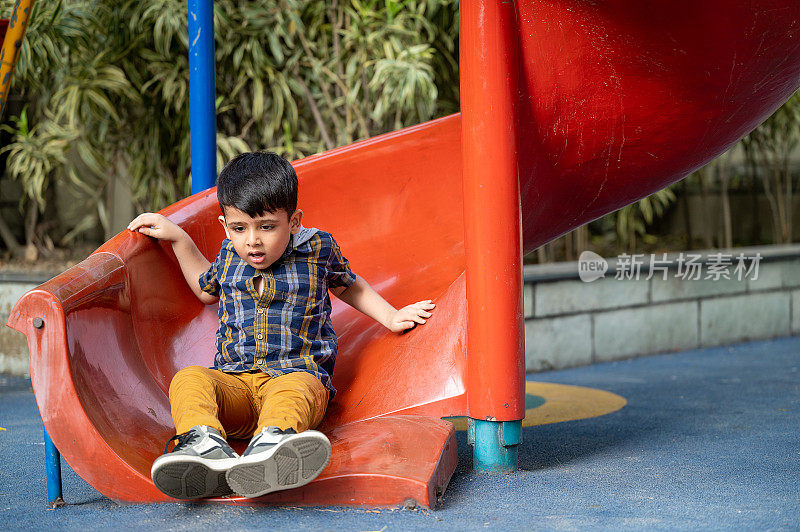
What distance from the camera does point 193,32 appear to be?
230 centimetres

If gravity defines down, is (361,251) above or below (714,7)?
below

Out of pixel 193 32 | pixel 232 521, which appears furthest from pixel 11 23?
pixel 232 521

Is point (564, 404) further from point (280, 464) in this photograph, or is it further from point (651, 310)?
point (280, 464)

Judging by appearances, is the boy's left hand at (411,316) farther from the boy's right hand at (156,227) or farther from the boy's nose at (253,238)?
the boy's right hand at (156,227)

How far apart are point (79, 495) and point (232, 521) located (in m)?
0.40

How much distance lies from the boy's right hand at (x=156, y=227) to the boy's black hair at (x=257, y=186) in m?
0.24

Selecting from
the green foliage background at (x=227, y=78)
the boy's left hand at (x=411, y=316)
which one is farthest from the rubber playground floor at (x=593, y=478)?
the green foliage background at (x=227, y=78)

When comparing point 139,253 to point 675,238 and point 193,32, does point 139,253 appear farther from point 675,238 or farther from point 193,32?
point 675,238

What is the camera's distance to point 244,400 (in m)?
1.65

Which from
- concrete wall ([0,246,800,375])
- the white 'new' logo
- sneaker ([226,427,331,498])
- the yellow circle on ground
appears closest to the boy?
sneaker ([226,427,331,498])

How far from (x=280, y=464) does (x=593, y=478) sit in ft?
2.23

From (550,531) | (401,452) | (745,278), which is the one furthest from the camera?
(745,278)

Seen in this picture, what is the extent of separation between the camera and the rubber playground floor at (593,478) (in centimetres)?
145

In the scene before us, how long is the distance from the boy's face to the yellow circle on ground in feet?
2.80
